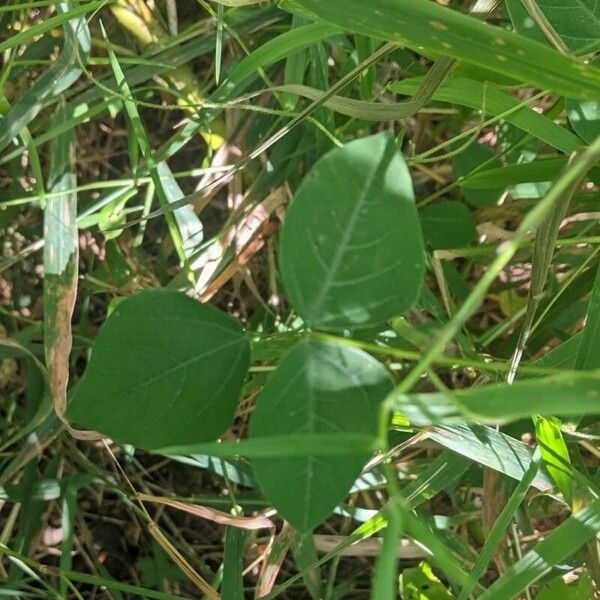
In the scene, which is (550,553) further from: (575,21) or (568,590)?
(575,21)

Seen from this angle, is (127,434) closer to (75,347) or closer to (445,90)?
(445,90)

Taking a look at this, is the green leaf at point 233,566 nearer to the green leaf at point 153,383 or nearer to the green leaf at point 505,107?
the green leaf at point 153,383

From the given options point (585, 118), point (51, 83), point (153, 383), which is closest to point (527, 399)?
point (153, 383)

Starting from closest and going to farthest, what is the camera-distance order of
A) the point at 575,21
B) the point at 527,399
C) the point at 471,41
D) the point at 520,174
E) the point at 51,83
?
the point at 527,399 → the point at 471,41 → the point at 575,21 → the point at 520,174 → the point at 51,83

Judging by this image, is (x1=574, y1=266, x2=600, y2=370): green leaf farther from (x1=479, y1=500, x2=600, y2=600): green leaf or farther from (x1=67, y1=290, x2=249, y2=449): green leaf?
(x1=67, y1=290, x2=249, y2=449): green leaf

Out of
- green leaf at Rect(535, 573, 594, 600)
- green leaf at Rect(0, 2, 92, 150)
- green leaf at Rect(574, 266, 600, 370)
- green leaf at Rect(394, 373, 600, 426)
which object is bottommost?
green leaf at Rect(535, 573, 594, 600)

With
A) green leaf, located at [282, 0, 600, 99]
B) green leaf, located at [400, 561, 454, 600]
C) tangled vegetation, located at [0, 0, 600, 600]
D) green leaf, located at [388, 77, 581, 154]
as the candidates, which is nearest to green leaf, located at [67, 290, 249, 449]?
tangled vegetation, located at [0, 0, 600, 600]
